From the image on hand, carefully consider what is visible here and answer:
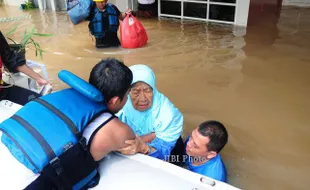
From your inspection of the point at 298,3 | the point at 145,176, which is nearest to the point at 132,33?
the point at 145,176

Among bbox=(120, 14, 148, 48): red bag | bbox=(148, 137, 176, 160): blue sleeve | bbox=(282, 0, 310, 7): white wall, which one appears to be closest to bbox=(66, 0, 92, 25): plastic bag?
bbox=(120, 14, 148, 48): red bag

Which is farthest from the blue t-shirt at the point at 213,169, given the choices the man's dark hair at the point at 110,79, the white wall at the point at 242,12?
the white wall at the point at 242,12

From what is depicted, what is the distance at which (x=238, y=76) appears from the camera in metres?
4.09

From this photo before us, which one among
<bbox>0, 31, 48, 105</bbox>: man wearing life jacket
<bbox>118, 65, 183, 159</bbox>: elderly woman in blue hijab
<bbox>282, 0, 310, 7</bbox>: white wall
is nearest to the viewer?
<bbox>118, 65, 183, 159</bbox>: elderly woman in blue hijab

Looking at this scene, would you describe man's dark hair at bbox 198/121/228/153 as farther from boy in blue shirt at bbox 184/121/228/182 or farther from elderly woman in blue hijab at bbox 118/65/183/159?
elderly woman in blue hijab at bbox 118/65/183/159

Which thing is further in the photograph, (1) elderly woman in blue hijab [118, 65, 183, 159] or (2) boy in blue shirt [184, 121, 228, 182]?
(1) elderly woman in blue hijab [118, 65, 183, 159]

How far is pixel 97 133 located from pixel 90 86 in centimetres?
21

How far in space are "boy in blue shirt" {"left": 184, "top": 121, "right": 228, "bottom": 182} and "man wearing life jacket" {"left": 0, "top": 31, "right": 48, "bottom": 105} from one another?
4.37 ft

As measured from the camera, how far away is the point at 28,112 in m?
1.25

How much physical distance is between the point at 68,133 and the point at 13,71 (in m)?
1.47

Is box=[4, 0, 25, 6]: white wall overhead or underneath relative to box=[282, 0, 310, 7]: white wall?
overhead

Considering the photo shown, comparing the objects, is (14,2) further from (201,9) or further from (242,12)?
(242,12)

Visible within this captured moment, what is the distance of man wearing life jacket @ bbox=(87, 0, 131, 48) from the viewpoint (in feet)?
15.3

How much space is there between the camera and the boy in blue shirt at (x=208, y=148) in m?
1.96
